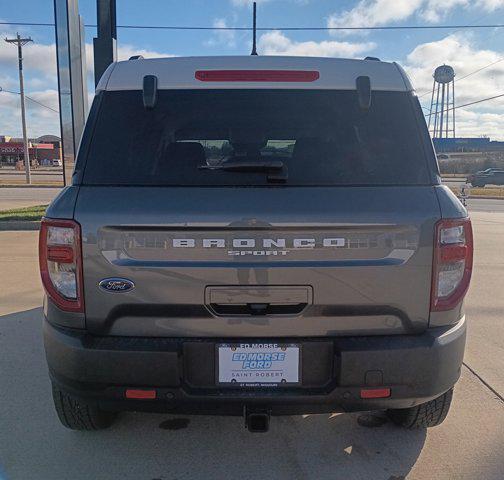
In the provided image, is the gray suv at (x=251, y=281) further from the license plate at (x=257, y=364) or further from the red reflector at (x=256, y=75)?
the red reflector at (x=256, y=75)

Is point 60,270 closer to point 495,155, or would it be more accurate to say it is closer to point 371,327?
point 371,327

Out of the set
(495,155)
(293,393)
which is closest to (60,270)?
(293,393)

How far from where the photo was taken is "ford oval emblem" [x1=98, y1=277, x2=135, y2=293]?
2086 mm

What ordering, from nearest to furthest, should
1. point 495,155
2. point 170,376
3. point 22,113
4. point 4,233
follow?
point 170,376, point 4,233, point 22,113, point 495,155

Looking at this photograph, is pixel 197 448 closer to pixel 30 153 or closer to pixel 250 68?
pixel 250 68

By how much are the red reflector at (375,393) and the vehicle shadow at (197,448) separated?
1.89 feet

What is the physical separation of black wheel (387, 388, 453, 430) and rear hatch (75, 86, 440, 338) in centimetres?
77

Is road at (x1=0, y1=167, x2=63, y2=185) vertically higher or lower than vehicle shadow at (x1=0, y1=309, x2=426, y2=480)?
lower

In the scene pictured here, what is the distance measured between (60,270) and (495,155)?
242 feet

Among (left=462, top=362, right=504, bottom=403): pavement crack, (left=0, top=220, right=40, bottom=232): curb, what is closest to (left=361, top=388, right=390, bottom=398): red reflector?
(left=462, top=362, right=504, bottom=403): pavement crack

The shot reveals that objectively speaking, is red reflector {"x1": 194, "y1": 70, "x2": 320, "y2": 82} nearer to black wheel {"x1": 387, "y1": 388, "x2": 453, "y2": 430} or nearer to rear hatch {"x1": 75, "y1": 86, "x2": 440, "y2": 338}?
rear hatch {"x1": 75, "y1": 86, "x2": 440, "y2": 338}

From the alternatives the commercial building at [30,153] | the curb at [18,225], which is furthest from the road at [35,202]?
the commercial building at [30,153]

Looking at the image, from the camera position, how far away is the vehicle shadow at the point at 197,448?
8.20 ft

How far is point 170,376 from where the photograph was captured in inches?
82.7
